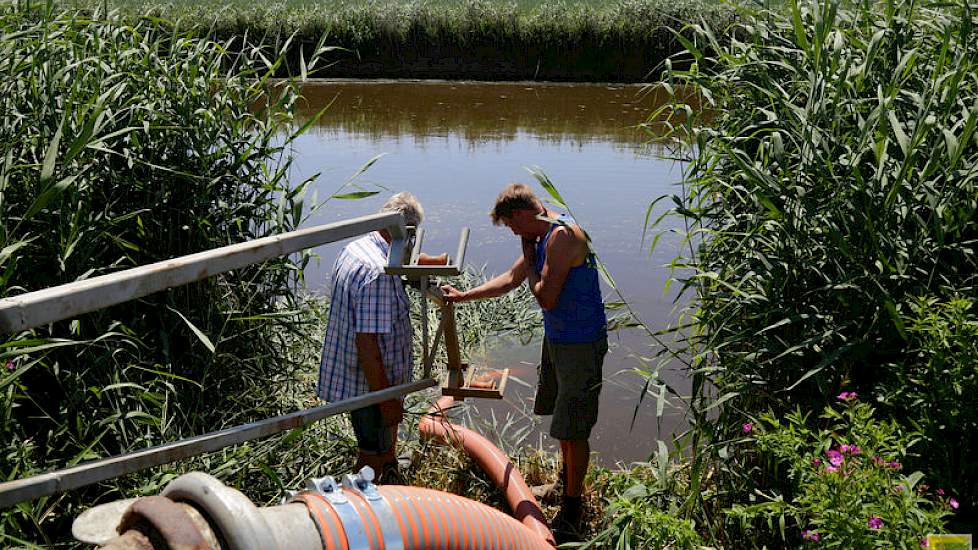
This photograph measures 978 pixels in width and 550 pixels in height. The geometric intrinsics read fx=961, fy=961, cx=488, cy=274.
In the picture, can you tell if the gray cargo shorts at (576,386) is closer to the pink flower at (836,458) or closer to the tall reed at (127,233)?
the tall reed at (127,233)

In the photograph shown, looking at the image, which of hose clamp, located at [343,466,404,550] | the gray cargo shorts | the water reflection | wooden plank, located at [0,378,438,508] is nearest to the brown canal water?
the water reflection

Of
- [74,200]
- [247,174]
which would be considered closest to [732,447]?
[247,174]

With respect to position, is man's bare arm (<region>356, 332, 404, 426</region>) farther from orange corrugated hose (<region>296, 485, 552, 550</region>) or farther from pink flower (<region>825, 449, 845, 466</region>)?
pink flower (<region>825, 449, 845, 466</region>)

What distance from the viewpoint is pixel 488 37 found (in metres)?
19.0

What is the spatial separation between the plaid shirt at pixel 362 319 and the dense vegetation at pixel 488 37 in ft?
48.8

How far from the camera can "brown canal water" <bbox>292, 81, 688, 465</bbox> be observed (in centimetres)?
602

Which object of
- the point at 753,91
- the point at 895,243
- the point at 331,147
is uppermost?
the point at 753,91

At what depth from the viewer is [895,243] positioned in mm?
3604

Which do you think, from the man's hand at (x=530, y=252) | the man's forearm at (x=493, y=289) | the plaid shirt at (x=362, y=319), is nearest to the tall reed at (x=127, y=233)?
the plaid shirt at (x=362, y=319)

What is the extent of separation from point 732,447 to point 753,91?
190cm

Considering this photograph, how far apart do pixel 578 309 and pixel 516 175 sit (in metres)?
7.22

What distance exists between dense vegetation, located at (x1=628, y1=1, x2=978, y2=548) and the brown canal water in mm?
526

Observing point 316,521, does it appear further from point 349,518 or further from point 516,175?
point 516,175

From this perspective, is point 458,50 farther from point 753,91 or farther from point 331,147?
point 753,91
